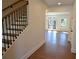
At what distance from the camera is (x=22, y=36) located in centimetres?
437

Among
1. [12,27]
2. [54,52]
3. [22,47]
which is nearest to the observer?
[22,47]

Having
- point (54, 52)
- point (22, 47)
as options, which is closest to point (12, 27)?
point (22, 47)

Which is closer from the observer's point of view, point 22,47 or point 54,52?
point 22,47

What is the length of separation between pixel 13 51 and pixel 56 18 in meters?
14.9

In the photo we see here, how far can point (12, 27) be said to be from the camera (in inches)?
188

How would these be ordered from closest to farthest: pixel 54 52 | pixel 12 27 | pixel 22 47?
pixel 22 47 → pixel 12 27 → pixel 54 52

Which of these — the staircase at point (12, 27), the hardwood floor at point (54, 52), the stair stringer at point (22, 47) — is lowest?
the hardwood floor at point (54, 52)

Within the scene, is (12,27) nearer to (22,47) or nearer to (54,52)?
(22,47)

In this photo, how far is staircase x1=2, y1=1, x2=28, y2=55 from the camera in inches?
150

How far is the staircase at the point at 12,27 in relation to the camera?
12.5 ft

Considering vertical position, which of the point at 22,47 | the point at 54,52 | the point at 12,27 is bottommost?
the point at 54,52

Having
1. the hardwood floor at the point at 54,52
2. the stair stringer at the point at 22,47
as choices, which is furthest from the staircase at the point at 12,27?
the hardwood floor at the point at 54,52

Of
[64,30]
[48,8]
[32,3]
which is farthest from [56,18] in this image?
[32,3]

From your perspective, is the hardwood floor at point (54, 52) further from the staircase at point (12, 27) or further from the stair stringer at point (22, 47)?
the staircase at point (12, 27)
